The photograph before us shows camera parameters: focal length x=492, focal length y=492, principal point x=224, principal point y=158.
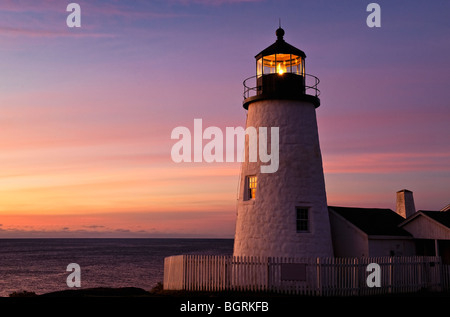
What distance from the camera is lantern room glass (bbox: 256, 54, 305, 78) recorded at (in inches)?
1001

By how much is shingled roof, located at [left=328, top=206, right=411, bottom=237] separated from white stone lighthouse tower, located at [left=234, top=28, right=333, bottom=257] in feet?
8.77

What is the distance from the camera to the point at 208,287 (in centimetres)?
2312

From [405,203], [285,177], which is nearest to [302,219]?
[285,177]

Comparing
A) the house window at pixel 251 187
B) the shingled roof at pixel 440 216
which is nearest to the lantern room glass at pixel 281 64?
the house window at pixel 251 187

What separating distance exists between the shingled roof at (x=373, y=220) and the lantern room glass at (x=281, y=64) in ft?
26.9

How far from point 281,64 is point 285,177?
594 centimetres

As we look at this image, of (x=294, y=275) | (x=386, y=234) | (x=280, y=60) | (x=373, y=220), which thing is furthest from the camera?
(x=373, y=220)

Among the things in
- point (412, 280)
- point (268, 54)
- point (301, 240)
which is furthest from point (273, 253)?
point (268, 54)

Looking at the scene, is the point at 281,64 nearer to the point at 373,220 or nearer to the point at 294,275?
the point at 373,220

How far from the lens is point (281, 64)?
25.6 metres

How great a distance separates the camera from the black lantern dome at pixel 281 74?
24.9 meters

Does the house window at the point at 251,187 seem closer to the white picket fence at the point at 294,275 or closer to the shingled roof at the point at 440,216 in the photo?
the white picket fence at the point at 294,275
